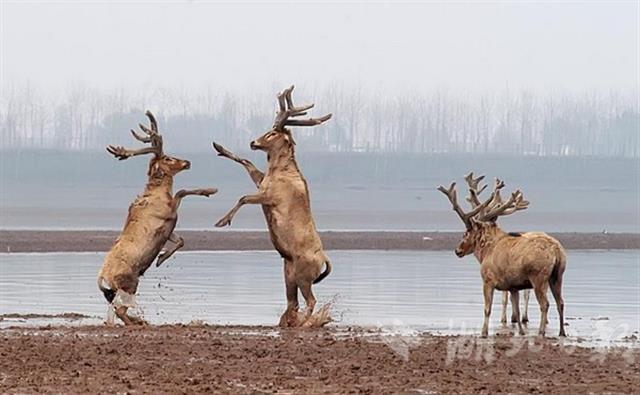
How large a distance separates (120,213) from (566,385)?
1946 inches

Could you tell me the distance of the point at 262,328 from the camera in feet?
69.4

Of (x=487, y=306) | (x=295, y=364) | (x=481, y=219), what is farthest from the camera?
(x=481, y=219)

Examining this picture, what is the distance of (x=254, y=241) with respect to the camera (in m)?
46.4

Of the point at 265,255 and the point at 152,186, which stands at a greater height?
the point at 152,186

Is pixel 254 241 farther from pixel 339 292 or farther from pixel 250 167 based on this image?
pixel 250 167

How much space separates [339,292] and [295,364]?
1166 cm

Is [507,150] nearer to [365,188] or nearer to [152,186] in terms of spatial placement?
[365,188]

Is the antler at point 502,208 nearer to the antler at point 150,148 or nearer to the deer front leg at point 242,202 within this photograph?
the deer front leg at point 242,202

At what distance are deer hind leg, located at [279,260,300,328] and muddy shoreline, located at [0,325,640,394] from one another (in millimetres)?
1221

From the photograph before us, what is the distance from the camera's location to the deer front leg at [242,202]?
21078 millimetres

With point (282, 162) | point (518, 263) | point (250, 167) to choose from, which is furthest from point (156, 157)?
point (518, 263)

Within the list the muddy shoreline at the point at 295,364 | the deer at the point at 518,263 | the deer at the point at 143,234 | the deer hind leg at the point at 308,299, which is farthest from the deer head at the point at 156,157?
the deer at the point at 518,263

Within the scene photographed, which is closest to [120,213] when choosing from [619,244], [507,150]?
[619,244]

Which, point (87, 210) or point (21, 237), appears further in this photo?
point (87, 210)
